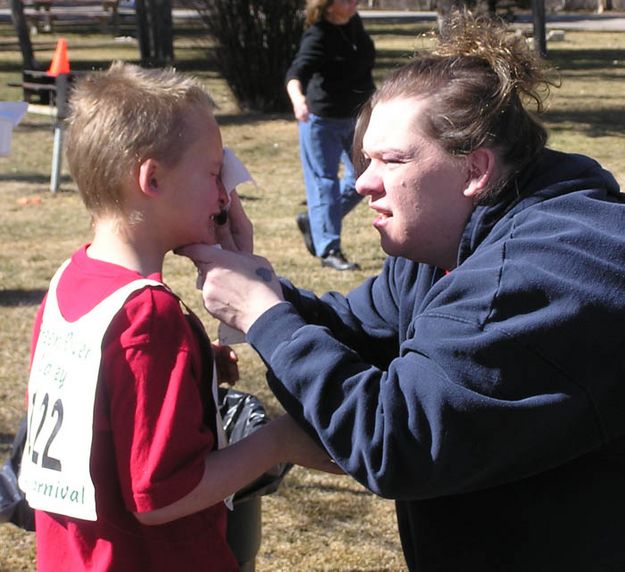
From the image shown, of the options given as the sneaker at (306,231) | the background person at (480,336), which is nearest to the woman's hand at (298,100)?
the sneaker at (306,231)

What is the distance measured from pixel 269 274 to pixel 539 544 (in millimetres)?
635

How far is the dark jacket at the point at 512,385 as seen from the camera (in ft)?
5.50

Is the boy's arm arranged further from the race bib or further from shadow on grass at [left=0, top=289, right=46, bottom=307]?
shadow on grass at [left=0, top=289, right=46, bottom=307]

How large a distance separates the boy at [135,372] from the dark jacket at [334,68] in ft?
17.2

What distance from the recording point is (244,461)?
1.91 metres

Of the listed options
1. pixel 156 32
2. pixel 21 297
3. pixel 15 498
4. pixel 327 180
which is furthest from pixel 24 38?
pixel 15 498

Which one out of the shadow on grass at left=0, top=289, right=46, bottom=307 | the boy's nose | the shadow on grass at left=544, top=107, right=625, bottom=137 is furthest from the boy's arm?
the shadow on grass at left=544, top=107, right=625, bottom=137

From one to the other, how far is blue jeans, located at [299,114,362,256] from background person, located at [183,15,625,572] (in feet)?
16.6

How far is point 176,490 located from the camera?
5.94 feet

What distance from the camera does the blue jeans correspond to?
7.16 meters

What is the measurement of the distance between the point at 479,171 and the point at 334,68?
223 inches

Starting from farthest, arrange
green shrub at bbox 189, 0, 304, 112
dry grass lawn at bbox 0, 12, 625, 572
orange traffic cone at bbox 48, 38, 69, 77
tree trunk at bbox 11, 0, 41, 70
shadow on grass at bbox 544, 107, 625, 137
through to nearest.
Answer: tree trunk at bbox 11, 0, 41, 70 → green shrub at bbox 189, 0, 304, 112 → shadow on grass at bbox 544, 107, 625, 137 → orange traffic cone at bbox 48, 38, 69, 77 → dry grass lawn at bbox 0, 12, 625, 572

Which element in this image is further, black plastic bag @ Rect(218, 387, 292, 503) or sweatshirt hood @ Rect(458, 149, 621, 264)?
black plastic bag @ Rect(218, 387, 292, 503)

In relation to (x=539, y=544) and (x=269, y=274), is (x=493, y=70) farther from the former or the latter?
(x=539, y=544)
